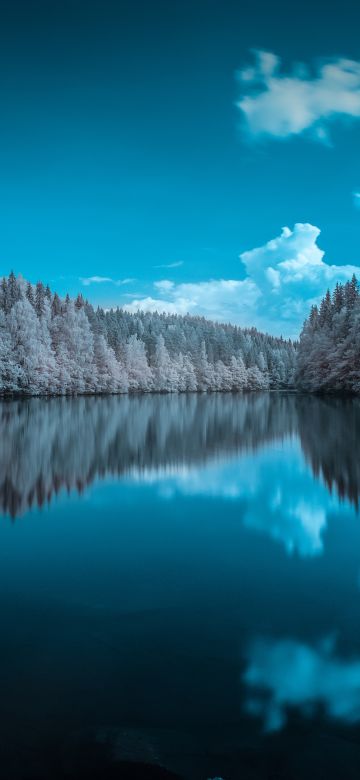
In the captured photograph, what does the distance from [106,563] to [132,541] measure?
1.25 meters

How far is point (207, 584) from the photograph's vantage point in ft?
24.3

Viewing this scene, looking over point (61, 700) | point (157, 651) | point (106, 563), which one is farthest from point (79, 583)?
point (61, 700)

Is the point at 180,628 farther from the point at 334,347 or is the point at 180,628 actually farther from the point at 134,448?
the point at 334,347

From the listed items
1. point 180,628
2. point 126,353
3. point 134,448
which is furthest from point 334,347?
point 180,628

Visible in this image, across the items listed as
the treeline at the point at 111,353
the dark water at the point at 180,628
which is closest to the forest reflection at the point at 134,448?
the dark water at the point at 180,628

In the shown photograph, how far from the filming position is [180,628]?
5.97m

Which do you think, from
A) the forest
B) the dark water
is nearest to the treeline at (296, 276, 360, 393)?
the forest

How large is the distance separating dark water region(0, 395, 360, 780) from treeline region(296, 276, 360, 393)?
48278 mm

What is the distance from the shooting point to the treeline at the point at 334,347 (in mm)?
59688

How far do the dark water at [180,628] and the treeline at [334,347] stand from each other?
158ft

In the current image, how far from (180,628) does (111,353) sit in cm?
7980

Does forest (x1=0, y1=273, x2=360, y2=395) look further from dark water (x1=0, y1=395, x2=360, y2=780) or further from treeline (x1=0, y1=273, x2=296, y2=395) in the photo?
dark water (x1=0, y1=395, x2=360, y2=780)

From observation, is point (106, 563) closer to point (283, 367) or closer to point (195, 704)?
point (195, 704)

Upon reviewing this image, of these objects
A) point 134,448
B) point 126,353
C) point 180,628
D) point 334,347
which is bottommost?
point 180,628
